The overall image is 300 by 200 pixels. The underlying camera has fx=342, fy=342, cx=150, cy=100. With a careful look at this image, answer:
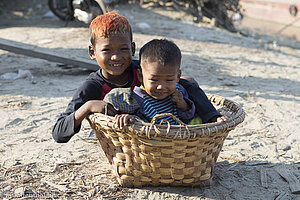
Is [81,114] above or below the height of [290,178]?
above

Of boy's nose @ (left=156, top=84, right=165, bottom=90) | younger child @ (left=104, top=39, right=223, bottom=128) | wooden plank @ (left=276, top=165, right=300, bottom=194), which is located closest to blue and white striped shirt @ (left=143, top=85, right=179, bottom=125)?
younger child @ (left=104, top=39, right=223, bottom=128)

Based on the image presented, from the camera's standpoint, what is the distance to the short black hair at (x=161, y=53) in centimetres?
211

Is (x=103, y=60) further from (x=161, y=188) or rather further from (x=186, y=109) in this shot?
(x=161, y=188)

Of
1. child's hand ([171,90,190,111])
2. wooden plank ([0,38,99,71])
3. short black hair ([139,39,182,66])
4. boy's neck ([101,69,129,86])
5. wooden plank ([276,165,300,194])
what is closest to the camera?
short black hair ([139,39,182,66])

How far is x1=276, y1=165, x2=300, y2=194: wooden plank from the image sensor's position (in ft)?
7.77

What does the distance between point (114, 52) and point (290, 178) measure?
1.56 m

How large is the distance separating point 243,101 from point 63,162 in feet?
7.77

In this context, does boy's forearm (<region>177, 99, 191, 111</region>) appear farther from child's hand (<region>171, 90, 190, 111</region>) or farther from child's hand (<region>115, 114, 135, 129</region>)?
child's hand (<region>115, 114, 135, 129</region>)

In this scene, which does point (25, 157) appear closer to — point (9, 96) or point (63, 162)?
point (63, 162)

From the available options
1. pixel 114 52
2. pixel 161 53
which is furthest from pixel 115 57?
pixel 161 53

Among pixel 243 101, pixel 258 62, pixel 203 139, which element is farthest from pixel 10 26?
pixel 203 139

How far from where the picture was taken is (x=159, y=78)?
215 centimetres

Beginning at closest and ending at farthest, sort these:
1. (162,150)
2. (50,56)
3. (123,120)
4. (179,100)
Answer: (123,120), (162,150), (179,100), (50,56)

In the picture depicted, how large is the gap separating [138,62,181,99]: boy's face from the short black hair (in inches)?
1.0
